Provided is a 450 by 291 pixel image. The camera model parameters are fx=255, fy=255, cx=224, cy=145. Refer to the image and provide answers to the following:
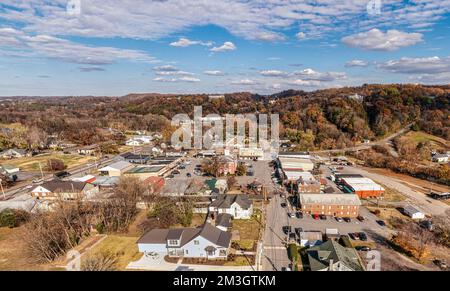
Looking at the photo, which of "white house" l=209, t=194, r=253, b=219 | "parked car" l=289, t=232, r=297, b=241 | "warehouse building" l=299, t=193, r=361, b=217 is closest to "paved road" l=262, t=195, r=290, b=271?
"parked car" l=289, t=232, r=297, b=241

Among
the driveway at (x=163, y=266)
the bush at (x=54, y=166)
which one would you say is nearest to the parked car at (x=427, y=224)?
the driveway at (x=163, y=266)

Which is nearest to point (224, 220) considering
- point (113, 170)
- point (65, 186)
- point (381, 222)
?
point (381, 222)

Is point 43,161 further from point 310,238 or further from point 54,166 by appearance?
point 310,238

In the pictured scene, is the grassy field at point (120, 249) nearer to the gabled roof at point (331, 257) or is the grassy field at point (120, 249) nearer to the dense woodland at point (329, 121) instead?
the gabled roof at point (331, 257)

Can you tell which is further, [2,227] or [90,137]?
[90,137]
